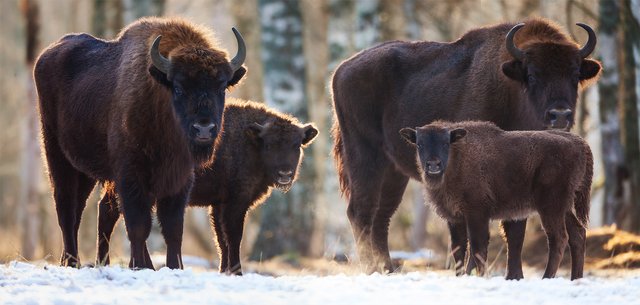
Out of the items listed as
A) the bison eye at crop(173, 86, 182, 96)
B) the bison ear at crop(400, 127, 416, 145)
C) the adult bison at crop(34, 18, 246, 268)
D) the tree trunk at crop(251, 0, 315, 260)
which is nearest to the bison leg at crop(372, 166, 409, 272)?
the bison ear at crop(400, 127, 416, 145)

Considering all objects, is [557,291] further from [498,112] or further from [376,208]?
[376,208]

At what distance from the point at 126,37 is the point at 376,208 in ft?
11.9

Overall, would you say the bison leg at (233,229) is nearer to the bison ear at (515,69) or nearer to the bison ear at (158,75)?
the bison ear at (158,75)

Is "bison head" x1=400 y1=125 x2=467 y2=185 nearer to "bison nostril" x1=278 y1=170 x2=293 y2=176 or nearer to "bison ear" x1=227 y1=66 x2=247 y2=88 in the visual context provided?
"bison ear" x1=227 y1=66 x2=247 y2=88

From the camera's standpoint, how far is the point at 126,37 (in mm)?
10766

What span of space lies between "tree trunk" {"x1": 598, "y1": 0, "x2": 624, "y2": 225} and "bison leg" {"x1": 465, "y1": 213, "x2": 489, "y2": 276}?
687 cm

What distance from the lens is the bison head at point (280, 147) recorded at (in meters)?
11.7

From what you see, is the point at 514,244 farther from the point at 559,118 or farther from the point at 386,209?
the point at 386,209

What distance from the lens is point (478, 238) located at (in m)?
9.34

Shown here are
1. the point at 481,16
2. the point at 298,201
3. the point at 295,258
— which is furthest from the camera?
the point at 481,16

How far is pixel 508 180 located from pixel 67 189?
4.66 meters

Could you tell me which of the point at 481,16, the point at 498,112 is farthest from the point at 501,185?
the point at 481,16

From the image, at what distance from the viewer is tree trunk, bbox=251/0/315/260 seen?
2002 centimetres

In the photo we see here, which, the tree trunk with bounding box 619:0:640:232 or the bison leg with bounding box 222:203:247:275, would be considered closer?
the bison leg with bounding box 222:203:247:275
